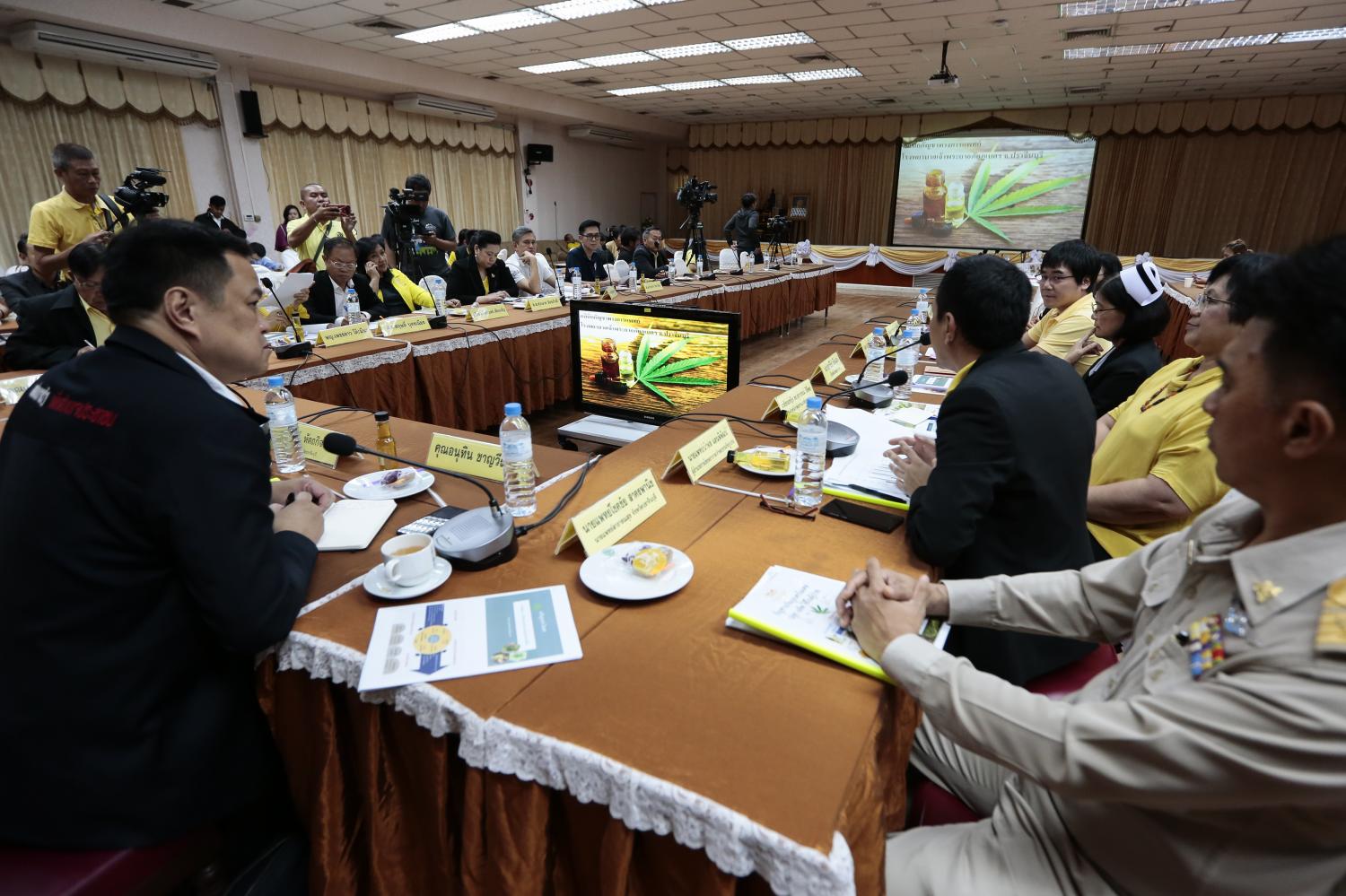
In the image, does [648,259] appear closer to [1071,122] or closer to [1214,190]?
[1071,122]

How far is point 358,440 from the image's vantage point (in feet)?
5.95

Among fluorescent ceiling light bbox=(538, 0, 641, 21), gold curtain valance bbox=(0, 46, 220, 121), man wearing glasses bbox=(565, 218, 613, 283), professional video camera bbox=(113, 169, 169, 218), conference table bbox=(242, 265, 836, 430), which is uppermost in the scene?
fluorescent ceiling light bbox=(538, 0, 641, 21)

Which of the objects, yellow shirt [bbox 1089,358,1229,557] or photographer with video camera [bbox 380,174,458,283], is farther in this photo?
photographer with video camera [bbox 380,174,458,283]

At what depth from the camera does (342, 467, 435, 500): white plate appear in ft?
4.64

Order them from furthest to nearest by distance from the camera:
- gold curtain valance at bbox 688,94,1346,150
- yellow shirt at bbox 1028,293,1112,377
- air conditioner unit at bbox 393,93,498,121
A: gold curtain valance at bbox 688,94,1346,150, air conditioner unit at bbox 393,93,498,121, yellow shirt at bbox 1028,293,1112,377

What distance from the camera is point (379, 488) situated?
4.75ft

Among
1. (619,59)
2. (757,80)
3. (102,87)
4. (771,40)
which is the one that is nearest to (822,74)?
(757,80)

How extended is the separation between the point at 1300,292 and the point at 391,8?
6919mm

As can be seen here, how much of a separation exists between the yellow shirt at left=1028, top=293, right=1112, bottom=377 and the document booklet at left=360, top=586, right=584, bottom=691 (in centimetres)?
273

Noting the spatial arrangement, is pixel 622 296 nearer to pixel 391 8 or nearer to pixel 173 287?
pixel 391 8

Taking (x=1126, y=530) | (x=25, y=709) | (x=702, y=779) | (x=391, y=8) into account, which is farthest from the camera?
(x=391, y=8)

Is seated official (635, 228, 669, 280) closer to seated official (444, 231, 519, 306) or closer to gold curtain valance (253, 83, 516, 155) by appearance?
seated official (444, 231, 519, 306)

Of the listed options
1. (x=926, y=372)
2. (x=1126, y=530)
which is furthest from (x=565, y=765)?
(x=926, y=372)

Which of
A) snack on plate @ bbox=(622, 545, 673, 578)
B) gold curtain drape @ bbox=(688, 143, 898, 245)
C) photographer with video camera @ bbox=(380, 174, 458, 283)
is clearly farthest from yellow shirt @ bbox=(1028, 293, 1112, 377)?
gold curtain drape @ bbox=(688, 143, 898, 245)
